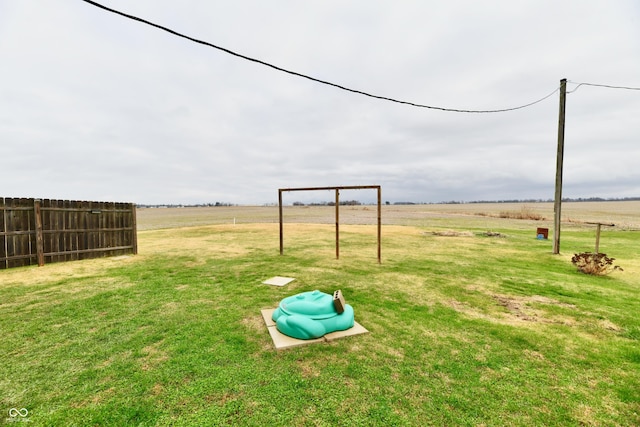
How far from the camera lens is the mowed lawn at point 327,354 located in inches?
99.6

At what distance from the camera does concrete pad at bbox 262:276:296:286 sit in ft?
21.3

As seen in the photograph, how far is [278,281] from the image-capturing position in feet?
21.9

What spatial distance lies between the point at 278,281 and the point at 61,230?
842 cm

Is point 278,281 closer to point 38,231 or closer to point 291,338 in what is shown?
point 291,338

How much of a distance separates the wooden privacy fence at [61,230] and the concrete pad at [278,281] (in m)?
7.47

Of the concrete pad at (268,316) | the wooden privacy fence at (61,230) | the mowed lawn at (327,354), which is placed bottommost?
the mowed lawn at (327,354)

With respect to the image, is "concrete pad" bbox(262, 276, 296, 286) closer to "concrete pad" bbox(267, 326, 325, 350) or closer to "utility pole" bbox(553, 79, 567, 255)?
"concrete pad" bbox(267, 326, 325, 350)

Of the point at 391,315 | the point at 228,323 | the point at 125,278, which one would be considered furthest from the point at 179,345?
the point at 125,278

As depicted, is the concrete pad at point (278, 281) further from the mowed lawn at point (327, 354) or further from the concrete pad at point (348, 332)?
the concrete pad at point (348, 332)

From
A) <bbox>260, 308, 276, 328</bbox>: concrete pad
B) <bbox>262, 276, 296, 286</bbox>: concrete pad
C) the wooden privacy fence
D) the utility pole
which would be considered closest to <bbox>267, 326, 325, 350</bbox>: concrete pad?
<bbox>260, 308, 276, 328</bbox>: concrete pad

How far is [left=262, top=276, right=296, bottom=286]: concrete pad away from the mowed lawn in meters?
0.25

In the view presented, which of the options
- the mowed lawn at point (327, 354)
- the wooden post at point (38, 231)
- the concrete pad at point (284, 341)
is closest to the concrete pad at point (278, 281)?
the mowed lawn at point (327, 354)

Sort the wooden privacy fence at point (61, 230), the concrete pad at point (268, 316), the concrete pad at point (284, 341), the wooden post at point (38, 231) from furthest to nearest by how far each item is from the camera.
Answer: the wooden post at point (38, 231) → the wooden privacy fence at point (61, 230) → the concrete pad at point (268, 316) → the concrete pad at point (284, 341)

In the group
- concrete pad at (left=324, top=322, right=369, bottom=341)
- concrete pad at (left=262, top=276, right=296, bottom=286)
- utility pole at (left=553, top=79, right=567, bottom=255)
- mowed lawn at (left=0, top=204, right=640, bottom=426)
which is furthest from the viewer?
utility pole at (left=553, top=79, right=567, bottom=255)
